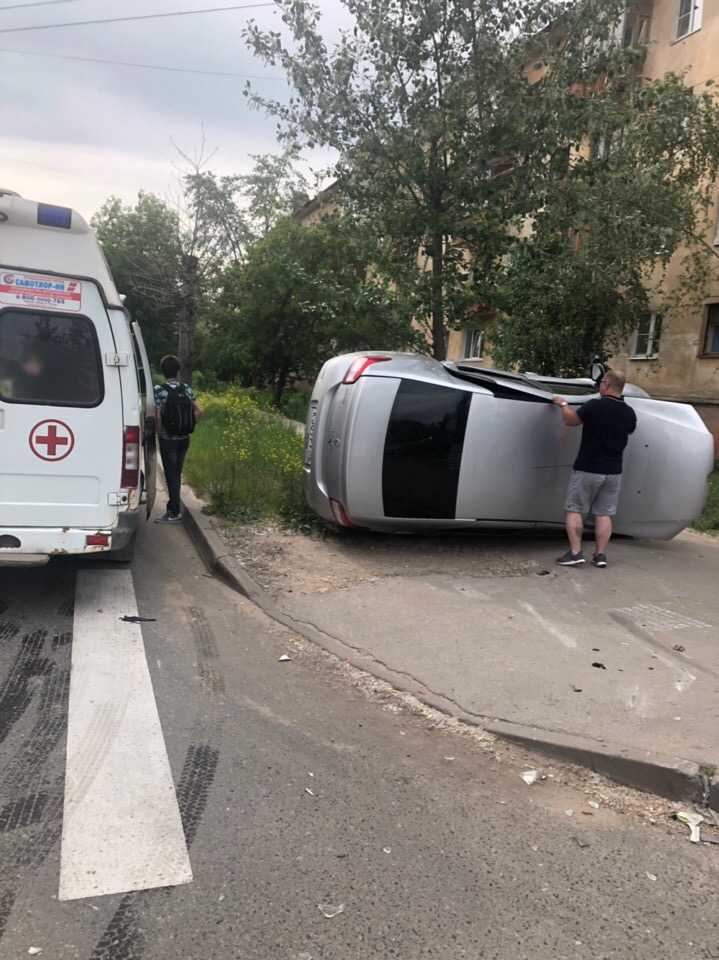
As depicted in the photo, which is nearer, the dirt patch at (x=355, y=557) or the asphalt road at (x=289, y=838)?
the asphalt road at (x=289, y=838)

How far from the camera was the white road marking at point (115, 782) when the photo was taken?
2613 millimetres

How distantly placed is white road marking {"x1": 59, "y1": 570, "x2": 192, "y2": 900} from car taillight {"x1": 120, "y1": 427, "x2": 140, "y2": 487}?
1106 mm

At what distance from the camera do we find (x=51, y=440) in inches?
204

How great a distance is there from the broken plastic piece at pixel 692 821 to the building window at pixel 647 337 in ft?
47.5

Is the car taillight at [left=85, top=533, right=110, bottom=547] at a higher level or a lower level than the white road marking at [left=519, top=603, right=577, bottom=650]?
higher

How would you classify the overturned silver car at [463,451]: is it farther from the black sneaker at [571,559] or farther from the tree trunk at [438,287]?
the tree trunk at [438,287]

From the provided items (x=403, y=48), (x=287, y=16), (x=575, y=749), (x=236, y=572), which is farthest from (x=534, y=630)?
(x=287, y=16)

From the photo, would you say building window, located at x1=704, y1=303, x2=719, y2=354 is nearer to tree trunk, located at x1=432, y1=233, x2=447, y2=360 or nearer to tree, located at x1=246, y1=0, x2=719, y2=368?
tree, located at x1=246, y1=0, x2=719, y2=368

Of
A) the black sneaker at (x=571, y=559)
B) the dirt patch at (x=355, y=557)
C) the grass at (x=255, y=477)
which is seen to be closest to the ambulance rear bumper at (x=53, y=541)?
the dirt patch at (x=355, y=557)

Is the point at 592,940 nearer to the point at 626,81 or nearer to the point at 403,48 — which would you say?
the point at 403,48

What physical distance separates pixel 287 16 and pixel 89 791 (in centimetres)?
1024

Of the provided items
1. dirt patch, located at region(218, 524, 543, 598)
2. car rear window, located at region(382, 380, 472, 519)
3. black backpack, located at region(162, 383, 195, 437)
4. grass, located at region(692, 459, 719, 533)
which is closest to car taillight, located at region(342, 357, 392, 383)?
car rear window, located at region(382, 380, 472, 519)

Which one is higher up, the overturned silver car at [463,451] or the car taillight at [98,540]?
the overturned silver car at [463,451]

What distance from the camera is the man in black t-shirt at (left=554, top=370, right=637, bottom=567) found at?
662 centimetres
